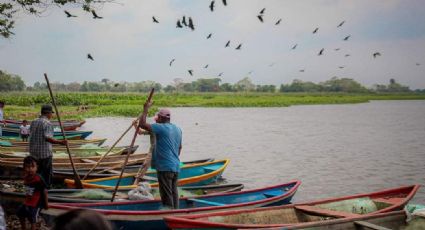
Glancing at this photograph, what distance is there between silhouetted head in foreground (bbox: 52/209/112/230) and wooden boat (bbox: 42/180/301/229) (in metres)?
4.63

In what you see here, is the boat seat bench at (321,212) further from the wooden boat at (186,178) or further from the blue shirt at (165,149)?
the wooden boat at (186,178)

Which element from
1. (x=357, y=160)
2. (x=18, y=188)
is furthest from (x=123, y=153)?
(x=357, y=160)

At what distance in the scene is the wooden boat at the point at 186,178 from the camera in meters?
9.42

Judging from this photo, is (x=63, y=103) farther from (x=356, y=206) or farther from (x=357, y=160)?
(x=356, y=206)

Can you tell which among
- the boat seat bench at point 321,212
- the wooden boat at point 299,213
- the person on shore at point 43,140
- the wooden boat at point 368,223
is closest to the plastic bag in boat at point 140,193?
the person on shore at point 43,140

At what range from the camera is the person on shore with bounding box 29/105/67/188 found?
7.57 meters

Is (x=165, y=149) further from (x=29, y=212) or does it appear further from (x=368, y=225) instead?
(x=368, y=225)

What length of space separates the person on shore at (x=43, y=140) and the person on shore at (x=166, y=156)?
5.37 ft

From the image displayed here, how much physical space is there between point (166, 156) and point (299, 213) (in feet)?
7.26

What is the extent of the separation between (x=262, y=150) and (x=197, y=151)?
3609 millimetres

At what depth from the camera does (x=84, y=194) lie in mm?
8344

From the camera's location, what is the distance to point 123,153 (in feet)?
46.3

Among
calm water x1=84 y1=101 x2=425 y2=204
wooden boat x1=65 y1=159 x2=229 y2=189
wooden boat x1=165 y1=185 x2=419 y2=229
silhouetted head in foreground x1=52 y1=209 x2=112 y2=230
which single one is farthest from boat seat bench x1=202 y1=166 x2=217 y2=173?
silhouetted head in foreground x1=52 y1=209 x2=112 y2=230

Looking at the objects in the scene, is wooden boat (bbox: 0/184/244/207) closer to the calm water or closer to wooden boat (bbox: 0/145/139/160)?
wooden boat (bbox: 0/145/139/160)
